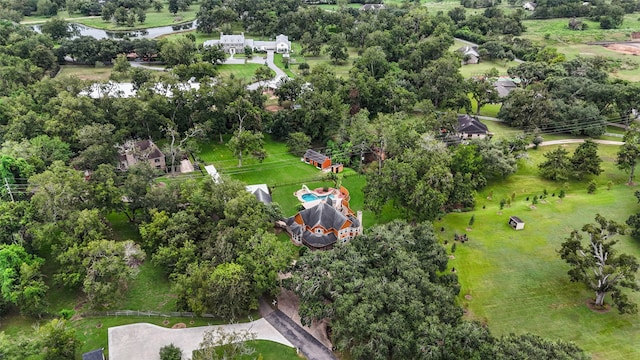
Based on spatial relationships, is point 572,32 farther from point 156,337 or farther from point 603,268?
point 156,337

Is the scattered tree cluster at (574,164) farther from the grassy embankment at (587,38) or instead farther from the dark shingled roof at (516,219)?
the grassy embankment at (587,38)

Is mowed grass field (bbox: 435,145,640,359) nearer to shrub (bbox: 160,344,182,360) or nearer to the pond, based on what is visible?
Result: shrub (bbox: 160,344,182,360)

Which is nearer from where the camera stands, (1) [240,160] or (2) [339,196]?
(2) [339,196]

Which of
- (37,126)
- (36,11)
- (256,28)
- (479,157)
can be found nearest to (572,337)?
(479,157)

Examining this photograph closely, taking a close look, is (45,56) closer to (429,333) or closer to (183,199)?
(183,199)

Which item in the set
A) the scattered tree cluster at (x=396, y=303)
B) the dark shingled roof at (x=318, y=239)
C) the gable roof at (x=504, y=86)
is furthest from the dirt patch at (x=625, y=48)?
the dark shingled roof at (x=318, y=239)
